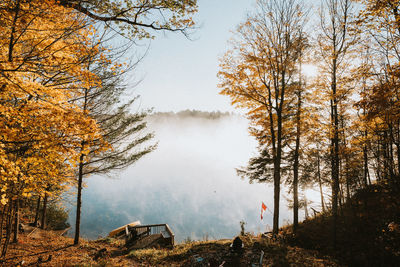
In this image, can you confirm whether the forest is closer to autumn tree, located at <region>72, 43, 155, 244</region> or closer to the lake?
autumn tree, located at <region>72, 43, 155, 244</region>

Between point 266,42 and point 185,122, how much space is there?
509ft

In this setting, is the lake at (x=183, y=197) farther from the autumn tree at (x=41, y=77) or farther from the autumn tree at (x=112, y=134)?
the autumn tree at (x=41, y=77)

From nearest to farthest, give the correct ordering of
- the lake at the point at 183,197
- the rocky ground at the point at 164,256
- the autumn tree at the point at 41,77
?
the autumn tree at the point at 41,77
the rocky ground at the point at 164,256
the lake at the point at 183,197

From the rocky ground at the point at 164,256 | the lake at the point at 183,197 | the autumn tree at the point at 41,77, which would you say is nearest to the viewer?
the autumn tree at the point at 41,77

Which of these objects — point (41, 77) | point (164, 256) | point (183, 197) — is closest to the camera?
point (41, 77)

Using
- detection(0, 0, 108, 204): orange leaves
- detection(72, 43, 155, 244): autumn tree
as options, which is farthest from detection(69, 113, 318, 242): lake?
detection(0, 0, 108, 204): orange leaves

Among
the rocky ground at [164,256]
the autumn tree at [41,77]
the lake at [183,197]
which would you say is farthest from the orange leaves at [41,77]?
the lake at [183,197]

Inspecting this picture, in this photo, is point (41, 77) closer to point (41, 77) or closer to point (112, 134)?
point (41, 77)

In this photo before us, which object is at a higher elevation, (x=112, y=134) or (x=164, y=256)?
(x=112, y=134)

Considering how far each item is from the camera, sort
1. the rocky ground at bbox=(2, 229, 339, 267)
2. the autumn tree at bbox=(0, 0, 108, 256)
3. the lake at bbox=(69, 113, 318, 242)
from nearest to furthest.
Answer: the autumn tree at bbox=(0, 0, 108, 256) < the rocky ground at bbox=(2, 229, 339, 267) < the lake at bbox=(69, 113, 318, 242)

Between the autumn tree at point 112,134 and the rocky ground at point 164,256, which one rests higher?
the autumn tree at point 112,134

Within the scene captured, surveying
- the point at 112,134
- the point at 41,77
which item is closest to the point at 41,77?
the point at 41,77

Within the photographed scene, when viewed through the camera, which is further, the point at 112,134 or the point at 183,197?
the point at 183,197

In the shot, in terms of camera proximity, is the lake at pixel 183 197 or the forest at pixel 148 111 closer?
the forest at pixel 148 111
